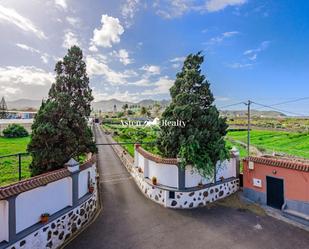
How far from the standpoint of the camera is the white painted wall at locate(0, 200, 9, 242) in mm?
6195

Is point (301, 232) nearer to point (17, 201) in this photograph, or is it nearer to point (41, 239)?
point (41, 239)

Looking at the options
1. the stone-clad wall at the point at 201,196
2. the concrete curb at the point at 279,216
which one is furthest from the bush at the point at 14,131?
the concrete curb at the point at 279,216

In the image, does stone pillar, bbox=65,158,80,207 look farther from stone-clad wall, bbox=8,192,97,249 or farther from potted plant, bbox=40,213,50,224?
potted plant, bbox=40,213,50,224

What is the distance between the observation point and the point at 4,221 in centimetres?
621

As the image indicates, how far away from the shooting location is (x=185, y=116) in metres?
11.6

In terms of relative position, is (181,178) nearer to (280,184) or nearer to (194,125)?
(194,125)

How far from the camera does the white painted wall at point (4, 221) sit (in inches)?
244

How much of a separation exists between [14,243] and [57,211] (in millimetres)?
1928

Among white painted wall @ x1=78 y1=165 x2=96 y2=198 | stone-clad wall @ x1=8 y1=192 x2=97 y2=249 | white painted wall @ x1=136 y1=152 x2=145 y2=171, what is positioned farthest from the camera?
white painted wall @ x1=136 y1=152 x2=145 y2=171

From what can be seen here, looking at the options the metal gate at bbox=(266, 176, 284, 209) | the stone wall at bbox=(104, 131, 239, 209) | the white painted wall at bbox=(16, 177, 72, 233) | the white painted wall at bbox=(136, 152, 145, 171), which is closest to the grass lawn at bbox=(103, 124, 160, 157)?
the white painted wall at bbox=(136, 152, 145, 171)

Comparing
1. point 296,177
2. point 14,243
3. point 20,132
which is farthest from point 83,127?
point 20,132

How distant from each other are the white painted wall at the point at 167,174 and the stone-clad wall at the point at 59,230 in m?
4.04

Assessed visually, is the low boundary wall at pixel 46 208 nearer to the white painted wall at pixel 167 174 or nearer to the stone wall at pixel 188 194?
the stone wall at pixel 188 194

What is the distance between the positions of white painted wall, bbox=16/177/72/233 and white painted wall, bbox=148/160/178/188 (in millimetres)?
5123
